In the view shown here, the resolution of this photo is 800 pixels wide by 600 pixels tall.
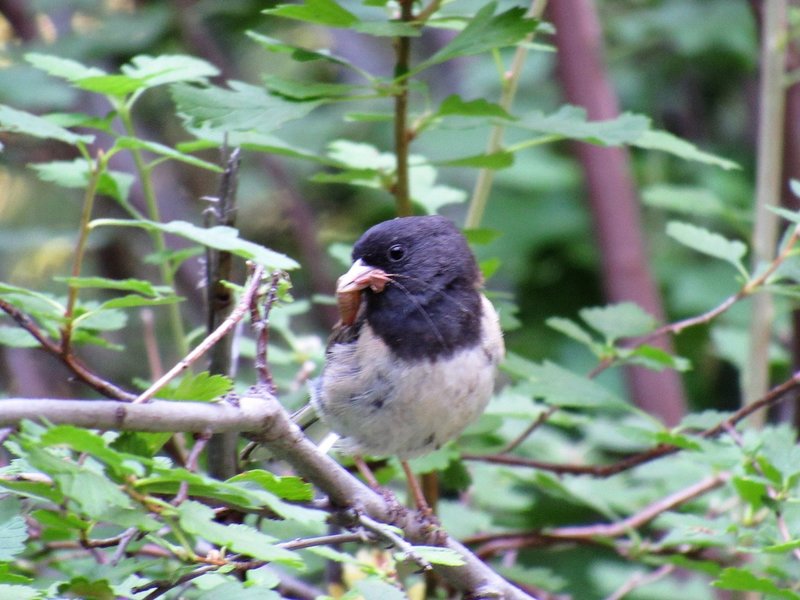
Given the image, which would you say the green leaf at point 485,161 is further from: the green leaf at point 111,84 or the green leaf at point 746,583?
the green leaf at point 746,583

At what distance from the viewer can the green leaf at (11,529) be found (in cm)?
133

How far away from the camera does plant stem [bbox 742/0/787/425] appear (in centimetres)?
294

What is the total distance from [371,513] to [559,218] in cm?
380

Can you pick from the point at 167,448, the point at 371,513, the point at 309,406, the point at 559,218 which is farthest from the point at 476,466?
the point at 559,218

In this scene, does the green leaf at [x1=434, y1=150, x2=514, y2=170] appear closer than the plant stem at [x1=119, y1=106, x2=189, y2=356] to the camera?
No

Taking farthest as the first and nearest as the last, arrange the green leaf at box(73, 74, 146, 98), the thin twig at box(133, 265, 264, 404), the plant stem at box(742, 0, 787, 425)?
the plant stem at box(742, 0, 787, 425), the green leaf at box(73, 74, 146, 98), the thin twig at box(133, 265, 264, 404)

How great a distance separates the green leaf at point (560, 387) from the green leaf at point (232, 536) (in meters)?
1.08

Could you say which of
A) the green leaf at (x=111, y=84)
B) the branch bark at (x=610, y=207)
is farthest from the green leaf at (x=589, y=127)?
the branch bark at (x=610, y=207)

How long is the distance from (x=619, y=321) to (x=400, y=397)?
0.56 metres

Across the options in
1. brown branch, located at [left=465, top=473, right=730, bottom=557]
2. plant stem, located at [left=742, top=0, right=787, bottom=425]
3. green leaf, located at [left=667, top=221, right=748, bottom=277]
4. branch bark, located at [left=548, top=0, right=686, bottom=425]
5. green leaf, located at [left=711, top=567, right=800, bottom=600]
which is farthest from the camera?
branch bark, located at [left=548, top=0, right=686, bottom=425]

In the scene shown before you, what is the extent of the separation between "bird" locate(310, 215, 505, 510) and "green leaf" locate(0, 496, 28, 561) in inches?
38.6

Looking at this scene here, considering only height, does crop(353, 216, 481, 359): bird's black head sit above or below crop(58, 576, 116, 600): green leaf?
above

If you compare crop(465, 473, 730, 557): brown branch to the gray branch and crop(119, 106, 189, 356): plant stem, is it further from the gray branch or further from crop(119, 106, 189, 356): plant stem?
crop(119, 106, 189, 356): plant stem

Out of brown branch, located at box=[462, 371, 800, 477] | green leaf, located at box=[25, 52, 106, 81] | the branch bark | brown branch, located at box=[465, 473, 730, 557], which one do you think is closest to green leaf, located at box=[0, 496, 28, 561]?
green leaf, located at box=[25, 52, 106, 81]
